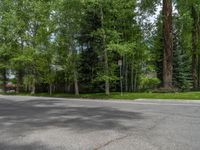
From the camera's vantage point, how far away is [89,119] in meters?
10.2

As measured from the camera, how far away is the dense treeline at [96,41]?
88.3 feet

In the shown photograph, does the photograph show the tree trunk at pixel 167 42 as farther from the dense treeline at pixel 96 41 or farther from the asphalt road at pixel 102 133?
the asphalt road at pixel 102 133

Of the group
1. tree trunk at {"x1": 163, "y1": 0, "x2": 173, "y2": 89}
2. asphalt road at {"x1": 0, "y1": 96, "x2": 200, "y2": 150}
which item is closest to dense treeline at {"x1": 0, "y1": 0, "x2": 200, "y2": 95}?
tree trunk at {"x1": 163, "y1": 0, "x2": 173, "y2": 89}

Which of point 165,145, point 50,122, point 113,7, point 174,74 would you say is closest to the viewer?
point 165,145

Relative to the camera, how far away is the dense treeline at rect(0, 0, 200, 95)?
26906 mm

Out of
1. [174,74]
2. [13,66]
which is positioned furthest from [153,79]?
[13,66]

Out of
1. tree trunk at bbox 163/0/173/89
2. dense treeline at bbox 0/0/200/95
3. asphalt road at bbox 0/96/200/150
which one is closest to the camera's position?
asphalt road at bbox 0/96/200/150

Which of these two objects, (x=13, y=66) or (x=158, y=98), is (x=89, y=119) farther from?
(x=13, y=66)

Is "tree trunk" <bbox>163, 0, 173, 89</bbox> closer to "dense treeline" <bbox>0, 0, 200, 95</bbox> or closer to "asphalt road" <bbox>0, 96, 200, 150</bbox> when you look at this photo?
"dense treeline" <bbox>0, 0, 200, 95</bbox>

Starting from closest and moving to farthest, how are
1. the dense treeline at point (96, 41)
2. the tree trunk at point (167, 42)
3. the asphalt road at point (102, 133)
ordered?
1. the asphalt road at point (102, 133)
2. the tree trunk at point (167, 42)
3. the dense treeline at point (96, 41)

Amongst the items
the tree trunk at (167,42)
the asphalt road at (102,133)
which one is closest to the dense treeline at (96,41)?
the tree trunk at (167,42)

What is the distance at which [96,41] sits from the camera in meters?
29.5

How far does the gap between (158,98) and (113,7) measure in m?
10.4

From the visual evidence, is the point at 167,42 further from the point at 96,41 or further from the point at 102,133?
the point at 102,133
